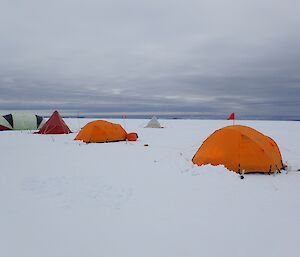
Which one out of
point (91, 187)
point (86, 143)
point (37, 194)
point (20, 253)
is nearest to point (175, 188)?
point (91, 187)

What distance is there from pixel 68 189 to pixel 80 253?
11.9 ft

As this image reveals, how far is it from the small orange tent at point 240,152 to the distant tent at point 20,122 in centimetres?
2479

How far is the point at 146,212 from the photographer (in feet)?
20.7

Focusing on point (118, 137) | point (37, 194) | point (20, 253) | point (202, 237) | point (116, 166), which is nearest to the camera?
point (20, 253)

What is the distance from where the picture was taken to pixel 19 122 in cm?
3075

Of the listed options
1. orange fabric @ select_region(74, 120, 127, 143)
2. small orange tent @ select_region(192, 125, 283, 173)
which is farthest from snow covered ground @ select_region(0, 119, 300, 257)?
orange fabric @ select_region(74, 120, 127, 143)

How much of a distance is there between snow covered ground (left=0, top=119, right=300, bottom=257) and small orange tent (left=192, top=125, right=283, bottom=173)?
433 mm

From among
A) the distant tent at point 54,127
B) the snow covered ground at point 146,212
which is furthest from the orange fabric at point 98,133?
the snow covered ground at point 146,212

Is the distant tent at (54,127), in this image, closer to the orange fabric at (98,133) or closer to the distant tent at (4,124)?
the distant tent at (4,124)

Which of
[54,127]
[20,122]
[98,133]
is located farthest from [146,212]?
[20,122]

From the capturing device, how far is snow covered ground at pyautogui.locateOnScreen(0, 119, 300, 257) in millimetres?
4785

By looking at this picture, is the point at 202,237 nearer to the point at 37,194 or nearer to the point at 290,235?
the point at 290,235

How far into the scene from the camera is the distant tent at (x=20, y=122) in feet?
99.1

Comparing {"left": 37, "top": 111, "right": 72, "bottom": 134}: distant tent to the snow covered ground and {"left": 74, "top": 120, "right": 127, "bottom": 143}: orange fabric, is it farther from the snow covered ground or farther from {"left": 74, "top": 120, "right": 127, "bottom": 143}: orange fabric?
the snow covered ground
